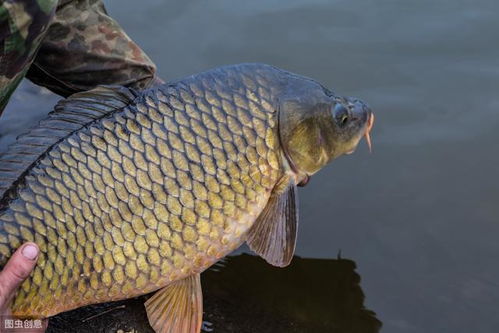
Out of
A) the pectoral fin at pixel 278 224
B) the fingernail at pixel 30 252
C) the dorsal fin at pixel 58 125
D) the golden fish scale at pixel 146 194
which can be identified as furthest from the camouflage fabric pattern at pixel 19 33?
the pectoral fin at pixel 278 224

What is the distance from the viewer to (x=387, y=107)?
4.26m

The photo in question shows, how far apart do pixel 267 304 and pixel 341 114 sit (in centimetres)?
87

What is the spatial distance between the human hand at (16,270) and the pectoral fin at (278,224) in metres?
0.76

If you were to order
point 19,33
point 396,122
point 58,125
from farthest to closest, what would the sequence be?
point 396,122
point 58,125
point 19,33

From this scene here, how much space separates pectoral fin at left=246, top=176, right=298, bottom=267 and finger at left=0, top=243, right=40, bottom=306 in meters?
0.76

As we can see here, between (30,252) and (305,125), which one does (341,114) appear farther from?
(30,252)

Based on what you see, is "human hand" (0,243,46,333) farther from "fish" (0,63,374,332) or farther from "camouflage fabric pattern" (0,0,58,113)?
"camouflage fabric pattern" (0,0,58,113)

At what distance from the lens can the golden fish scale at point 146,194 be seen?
2340mm

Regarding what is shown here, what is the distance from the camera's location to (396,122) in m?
4.17

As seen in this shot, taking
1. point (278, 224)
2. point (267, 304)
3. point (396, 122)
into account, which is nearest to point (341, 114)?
point (278, 224)

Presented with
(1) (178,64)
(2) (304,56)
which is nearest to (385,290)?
(2) (304,56)

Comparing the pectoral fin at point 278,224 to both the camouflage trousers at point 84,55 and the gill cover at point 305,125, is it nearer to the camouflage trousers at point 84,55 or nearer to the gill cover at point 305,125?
the gill cover at point 305,125

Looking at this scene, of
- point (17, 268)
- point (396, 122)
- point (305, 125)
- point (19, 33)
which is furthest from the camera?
point (396, 122)

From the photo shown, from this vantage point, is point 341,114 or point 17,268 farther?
point 341,114
